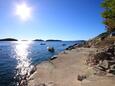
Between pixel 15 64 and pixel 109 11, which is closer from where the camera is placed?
→ pixel 109 11

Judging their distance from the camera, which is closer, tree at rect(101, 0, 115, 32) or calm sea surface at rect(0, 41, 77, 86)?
calm sea surface at rect(0, 41, 77, 86)

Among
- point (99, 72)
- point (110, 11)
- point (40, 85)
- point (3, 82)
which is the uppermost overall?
point (110, 11)

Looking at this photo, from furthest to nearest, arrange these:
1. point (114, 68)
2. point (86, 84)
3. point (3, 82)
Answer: point (3, 82) < point (114, 68) < point (86, 84)

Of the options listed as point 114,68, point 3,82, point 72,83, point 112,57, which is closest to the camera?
point 72,83

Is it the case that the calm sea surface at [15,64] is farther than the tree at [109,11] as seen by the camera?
No

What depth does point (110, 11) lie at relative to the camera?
32.9 metres

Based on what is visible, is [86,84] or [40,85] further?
[40,85]

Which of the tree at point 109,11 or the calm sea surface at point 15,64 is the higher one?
the tree at point 109,11

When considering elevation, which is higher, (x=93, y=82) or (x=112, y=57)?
(x=112, y=57)

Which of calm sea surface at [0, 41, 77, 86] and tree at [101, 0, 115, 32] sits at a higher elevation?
tree at [101, 0, 115, 32]

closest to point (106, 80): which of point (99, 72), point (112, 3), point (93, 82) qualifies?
point (93, 82)

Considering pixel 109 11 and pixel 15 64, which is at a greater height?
pixel 109 11

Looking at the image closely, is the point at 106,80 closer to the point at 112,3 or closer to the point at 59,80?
the point at 59,80

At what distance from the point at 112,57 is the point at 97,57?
5.91 ft
